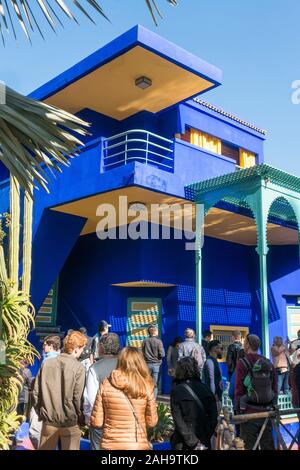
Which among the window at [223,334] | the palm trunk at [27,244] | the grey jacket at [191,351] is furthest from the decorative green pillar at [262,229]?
the palm trunk at [27,244]

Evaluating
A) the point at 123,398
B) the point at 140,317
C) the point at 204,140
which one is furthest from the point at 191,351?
the point at 204,140

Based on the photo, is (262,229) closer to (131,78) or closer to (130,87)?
(131,78)

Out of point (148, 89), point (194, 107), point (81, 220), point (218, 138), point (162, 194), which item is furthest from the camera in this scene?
point (218, 138)

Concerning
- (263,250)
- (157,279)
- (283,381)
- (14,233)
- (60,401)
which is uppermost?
(14,233)

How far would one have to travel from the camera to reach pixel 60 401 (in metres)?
4.79

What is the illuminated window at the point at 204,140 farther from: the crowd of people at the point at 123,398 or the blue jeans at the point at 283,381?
the crowd of people at the point at 123,398

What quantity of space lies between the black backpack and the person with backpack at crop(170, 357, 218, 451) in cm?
113

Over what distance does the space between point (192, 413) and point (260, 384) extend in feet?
4.45

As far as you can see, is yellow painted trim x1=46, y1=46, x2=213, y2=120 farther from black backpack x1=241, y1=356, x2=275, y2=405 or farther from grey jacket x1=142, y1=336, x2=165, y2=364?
black backpack x1=241, y1=356, x2=275, y2=405

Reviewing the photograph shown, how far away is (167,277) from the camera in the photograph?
1323cm

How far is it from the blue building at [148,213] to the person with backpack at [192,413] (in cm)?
525

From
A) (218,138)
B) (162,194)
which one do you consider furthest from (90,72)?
(218,138)

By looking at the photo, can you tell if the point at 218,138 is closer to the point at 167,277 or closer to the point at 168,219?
the point at 168,219
